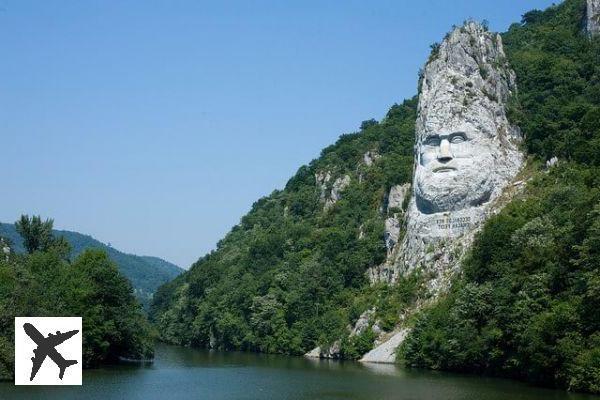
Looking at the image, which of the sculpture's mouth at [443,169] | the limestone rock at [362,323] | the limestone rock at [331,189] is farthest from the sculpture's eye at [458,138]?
the limestone rock at [331,189]

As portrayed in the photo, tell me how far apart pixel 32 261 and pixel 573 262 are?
42.9m

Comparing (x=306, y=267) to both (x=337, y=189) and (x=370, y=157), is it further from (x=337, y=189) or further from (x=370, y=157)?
(x=370, y=157)

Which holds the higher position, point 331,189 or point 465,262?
point 331,189

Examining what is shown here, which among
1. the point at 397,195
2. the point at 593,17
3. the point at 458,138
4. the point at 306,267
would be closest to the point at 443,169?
the point at 458,138

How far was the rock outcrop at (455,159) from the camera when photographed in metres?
90.5

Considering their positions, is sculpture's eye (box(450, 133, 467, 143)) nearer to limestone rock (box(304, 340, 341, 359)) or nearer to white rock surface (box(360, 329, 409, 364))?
white rock surface (box(360, 329, 409, 364))

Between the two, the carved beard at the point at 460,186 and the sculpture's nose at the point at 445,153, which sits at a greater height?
the sculpture's nose at the point at 445,153

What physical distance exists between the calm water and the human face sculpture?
82.1ft

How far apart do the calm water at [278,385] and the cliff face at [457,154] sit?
22.4 m

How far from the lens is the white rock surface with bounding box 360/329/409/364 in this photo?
84.1 m

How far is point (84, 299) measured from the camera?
66.1 m

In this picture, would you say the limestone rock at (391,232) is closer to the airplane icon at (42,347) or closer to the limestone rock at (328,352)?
the limestone rock at (328,352)

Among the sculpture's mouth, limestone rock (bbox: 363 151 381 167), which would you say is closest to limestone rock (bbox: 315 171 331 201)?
limestone rock (bbox: 363 151 381 167)

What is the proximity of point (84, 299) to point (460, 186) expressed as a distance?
4389 cm
